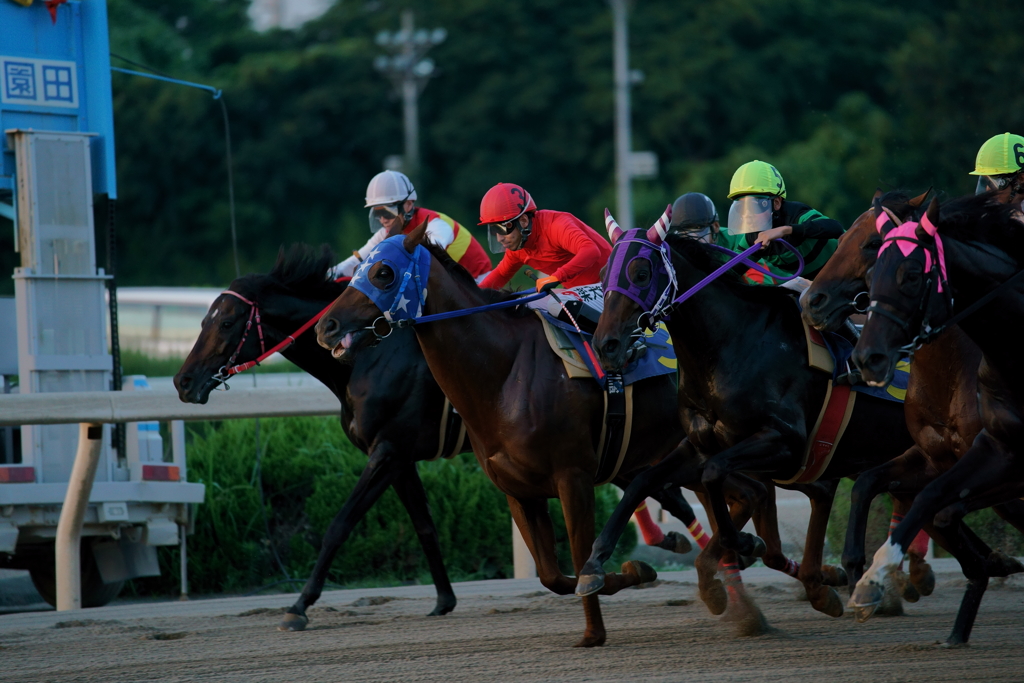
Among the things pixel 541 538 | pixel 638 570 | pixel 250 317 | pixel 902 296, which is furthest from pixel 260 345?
pixel 902 296

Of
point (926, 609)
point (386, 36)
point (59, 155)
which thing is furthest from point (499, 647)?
point (386, 36)

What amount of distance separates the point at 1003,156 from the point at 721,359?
6.64 ft

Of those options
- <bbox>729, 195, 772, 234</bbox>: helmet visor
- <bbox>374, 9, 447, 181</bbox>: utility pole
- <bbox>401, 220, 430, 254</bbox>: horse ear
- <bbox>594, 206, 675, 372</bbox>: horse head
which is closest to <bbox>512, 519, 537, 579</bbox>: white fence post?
<bbox>729, 195, 772, 234</bbox>: helmet visor

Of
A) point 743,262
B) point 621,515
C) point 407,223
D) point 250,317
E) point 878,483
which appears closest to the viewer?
point 621,515

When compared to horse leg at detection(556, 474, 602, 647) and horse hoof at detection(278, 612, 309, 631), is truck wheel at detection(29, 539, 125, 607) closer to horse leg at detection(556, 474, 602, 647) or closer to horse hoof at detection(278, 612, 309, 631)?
horse hoof at detection(278, 612, 309, 631)

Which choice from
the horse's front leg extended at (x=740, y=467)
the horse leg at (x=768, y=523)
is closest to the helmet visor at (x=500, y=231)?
the horse's front leg extended at (x=740, y=467)

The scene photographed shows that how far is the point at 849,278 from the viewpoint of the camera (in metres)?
5.38

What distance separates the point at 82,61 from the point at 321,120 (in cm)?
2320

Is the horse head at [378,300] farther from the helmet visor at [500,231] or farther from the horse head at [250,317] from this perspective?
the horse head at [250,317]

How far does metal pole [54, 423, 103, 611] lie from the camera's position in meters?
7.37

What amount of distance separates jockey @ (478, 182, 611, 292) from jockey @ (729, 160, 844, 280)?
2.33ft

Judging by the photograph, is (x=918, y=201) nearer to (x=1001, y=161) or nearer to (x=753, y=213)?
(x=753, y=213)

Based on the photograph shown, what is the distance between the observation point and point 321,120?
3142cm

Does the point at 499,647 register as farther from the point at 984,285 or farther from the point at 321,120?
the point at 321,120
